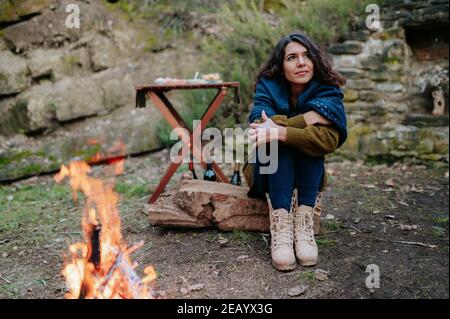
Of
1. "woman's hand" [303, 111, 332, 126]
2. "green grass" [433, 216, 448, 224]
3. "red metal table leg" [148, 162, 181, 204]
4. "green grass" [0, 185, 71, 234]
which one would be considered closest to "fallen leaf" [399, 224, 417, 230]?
"green grass" [433, 216, 448, 224]

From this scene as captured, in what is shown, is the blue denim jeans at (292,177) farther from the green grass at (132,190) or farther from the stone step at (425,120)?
the stone step at (425,120)

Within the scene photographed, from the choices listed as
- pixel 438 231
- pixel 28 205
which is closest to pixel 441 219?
pixel 438 231

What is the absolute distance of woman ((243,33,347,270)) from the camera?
2.44 metres

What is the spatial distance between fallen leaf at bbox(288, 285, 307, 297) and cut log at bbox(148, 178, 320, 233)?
746 mm

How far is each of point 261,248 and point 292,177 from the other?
519mm

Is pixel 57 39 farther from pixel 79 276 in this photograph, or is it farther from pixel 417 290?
pixel 417 290

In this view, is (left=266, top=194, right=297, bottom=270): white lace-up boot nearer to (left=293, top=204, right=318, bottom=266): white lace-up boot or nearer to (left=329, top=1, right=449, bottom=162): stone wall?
(left=293, top=204, right=318, bottom=266): white lace-up boot

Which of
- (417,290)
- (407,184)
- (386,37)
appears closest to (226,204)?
(417,290)

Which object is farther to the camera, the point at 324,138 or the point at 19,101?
the point at 19,101

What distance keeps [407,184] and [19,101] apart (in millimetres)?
4533

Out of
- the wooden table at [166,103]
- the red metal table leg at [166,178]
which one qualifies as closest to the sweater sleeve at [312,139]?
the wooden table at [166,103]

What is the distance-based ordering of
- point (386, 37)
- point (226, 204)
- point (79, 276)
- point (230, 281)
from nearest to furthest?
point (79, 276) → point (230, 281) → point (226, 204) → point (386, 37)

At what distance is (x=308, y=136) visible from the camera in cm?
242

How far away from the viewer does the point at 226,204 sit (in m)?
2.90
